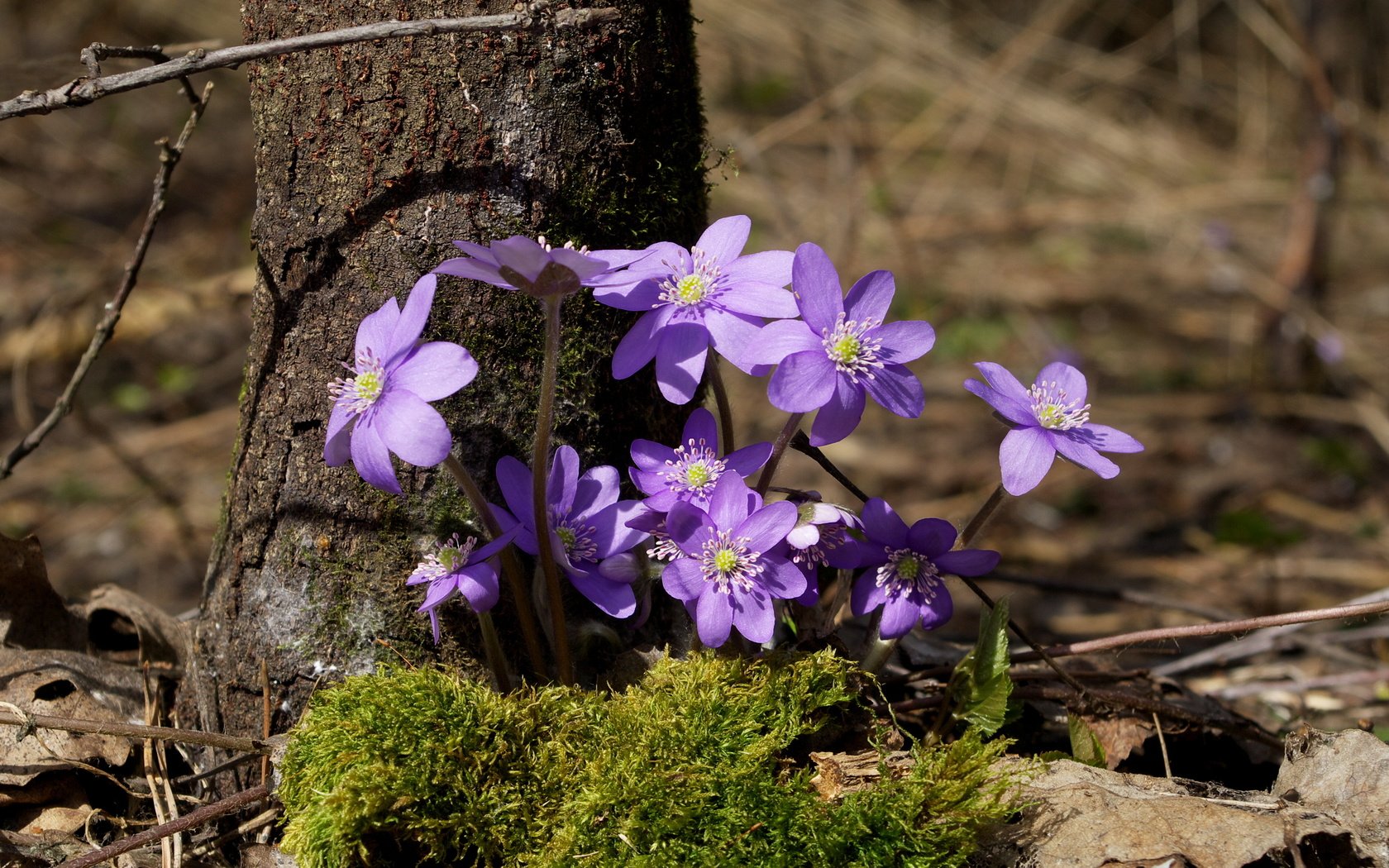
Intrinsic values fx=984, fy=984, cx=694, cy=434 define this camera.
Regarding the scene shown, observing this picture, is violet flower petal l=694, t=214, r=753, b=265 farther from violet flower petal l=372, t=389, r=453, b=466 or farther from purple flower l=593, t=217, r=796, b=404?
violet flower petal l=372, t=389, r=453, b=466

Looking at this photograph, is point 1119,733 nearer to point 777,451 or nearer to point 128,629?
point 777,451

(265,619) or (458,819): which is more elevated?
(265,619)

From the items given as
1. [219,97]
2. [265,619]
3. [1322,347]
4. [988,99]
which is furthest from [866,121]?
[265,619]

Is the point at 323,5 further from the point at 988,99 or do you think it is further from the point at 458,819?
the point at 988,99

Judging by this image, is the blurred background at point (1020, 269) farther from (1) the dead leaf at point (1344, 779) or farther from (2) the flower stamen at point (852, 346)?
(2) the flower stamen at point (852, 346)

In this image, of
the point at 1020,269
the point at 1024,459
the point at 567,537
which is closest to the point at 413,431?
the point at 567,537

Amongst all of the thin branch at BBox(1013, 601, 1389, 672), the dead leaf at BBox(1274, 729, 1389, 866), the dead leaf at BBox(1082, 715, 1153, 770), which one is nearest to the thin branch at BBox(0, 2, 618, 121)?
Result: the thin branch at BBox(1013, 601, 1389, 672)
